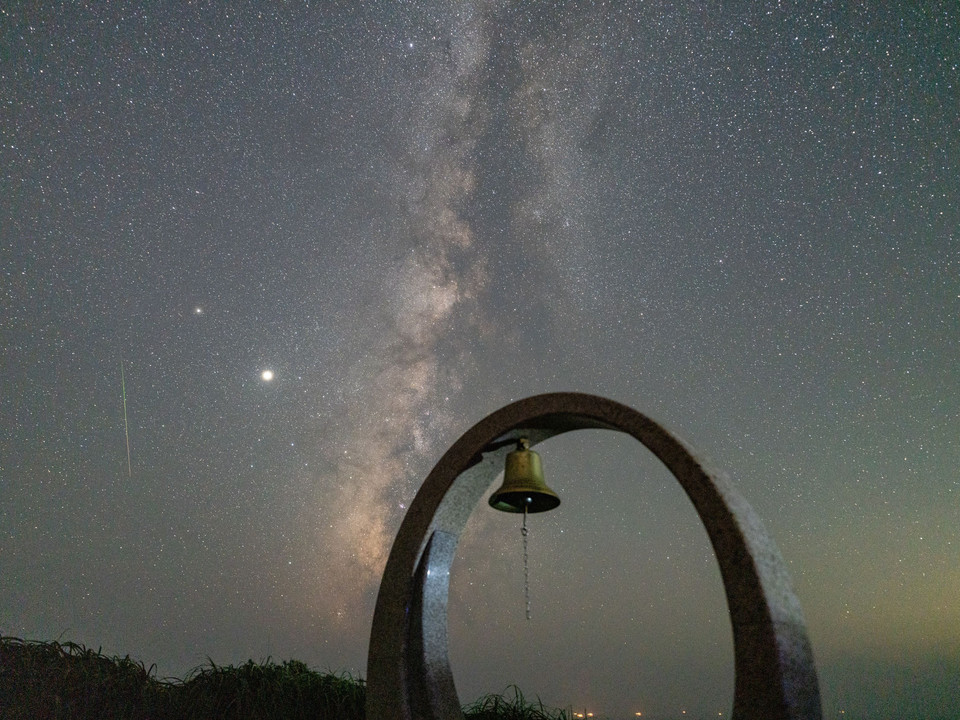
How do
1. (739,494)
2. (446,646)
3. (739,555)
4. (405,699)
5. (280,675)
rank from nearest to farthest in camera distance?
(739,555) < (739,494) < (405,699) < (446,646) < (280,675)

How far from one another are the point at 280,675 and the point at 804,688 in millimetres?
6959

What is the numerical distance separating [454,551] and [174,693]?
506cm

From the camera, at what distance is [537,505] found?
21.0 feet

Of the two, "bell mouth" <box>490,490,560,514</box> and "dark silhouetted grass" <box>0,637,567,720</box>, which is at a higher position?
A: "bell mouth" <box>490,490,560,514</box>

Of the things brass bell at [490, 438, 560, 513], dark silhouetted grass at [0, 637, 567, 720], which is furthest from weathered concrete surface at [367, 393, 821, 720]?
dark silhouetted grass at [0, 637, 567, 720]

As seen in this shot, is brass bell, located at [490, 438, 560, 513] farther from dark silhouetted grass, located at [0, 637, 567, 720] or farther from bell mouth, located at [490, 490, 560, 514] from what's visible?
dark silhouetted grass, located at [0, 637, 567, 720]

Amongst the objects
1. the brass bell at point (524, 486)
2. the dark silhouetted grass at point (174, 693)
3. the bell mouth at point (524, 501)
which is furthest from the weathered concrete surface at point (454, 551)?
the dark silhouetted grass at point (174, 693)

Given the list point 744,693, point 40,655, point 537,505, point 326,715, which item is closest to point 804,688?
point 744,693

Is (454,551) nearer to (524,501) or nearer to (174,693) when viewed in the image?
(524,501)

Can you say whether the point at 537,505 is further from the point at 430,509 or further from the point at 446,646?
the point at 446,646

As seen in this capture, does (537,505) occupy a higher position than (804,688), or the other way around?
(537,505)

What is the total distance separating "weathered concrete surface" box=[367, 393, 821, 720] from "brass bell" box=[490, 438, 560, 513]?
216 mm

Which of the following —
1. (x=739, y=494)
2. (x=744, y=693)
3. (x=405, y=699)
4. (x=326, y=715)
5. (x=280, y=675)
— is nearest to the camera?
(x=744, y=693)

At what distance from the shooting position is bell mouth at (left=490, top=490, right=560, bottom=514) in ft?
20.5
